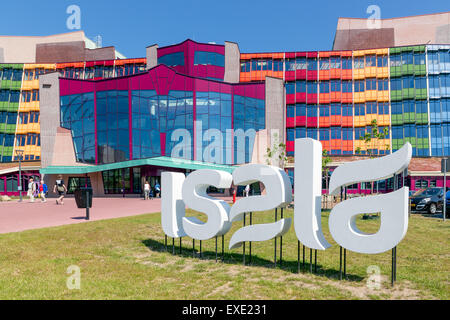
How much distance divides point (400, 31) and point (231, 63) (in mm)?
27724

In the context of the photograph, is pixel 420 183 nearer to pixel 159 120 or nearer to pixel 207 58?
pixel 207 58

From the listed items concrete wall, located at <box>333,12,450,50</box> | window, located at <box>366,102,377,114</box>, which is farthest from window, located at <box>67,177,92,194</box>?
concrete wall, located at <box>333,12,450,50</box>

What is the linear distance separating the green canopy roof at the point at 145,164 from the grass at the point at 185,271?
20916mm

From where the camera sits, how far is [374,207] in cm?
567

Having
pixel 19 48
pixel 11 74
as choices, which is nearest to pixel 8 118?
pixel 11 74

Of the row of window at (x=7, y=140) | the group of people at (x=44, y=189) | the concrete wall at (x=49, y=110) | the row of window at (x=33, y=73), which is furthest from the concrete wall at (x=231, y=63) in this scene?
the row of window at (x=7, y=140)

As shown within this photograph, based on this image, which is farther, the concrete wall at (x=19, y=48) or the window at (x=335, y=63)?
the concrete wall at (x=19, y=48)

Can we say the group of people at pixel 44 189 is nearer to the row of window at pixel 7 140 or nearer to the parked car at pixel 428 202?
the row of window at pixel 7 140

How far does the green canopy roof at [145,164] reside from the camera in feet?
103

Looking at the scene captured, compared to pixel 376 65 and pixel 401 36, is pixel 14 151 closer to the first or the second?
pixel 376 65

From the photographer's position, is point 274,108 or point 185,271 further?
point 274,108

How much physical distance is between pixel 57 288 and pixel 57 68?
162 feet

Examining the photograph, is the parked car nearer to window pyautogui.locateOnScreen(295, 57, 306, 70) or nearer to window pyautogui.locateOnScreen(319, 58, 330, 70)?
window pyautogui.locateOnScreen(319, 58, 330, 70)

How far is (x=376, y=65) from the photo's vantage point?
4231cm
